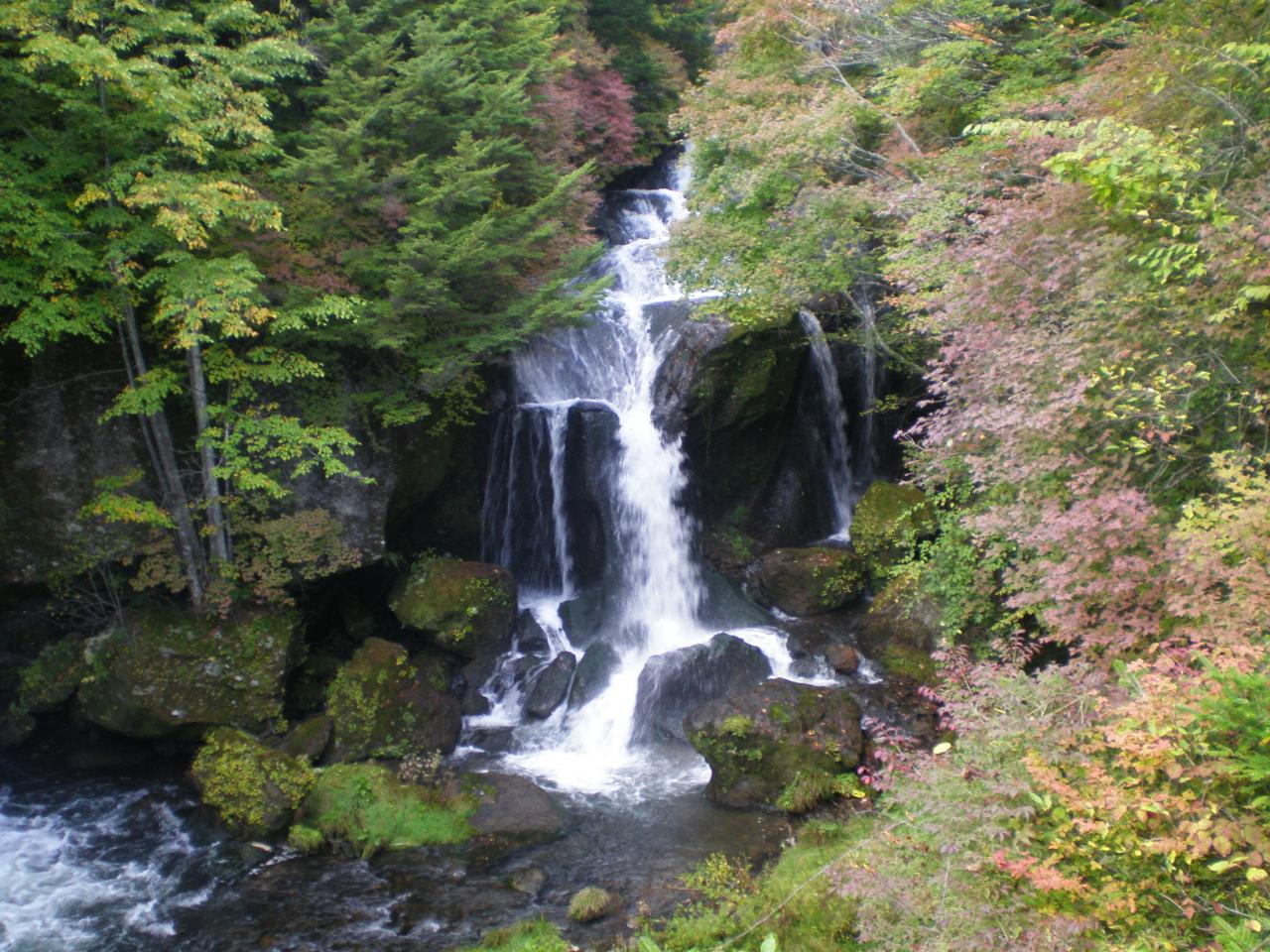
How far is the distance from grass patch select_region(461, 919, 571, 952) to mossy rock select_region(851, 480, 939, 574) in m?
7.71

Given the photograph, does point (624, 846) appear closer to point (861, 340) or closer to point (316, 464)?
point (316, 464)

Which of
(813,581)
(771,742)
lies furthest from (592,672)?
(813,581)

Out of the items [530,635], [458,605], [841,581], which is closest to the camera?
[458,605]

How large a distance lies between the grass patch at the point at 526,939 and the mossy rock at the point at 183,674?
4.60m

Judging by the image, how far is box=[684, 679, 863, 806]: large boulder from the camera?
Result: 852 cm

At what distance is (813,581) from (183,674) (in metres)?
9.02

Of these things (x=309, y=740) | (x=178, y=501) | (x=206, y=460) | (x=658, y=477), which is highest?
(x=206, y=460)

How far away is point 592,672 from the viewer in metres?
11.3

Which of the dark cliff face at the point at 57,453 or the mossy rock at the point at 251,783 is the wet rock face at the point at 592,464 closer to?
the dark cliff face at the point at 57,453

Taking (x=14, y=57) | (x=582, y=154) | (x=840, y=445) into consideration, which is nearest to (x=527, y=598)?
(x=840, y=445)

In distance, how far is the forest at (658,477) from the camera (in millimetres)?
4484

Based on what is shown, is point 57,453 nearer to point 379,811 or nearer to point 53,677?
point 53,677

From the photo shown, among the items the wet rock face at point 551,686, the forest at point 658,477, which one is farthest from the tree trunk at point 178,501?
the wet rock face at point 551,686

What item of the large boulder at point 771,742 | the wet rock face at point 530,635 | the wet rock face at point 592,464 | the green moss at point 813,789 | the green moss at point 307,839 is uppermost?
the wet rock face at point 592,464
